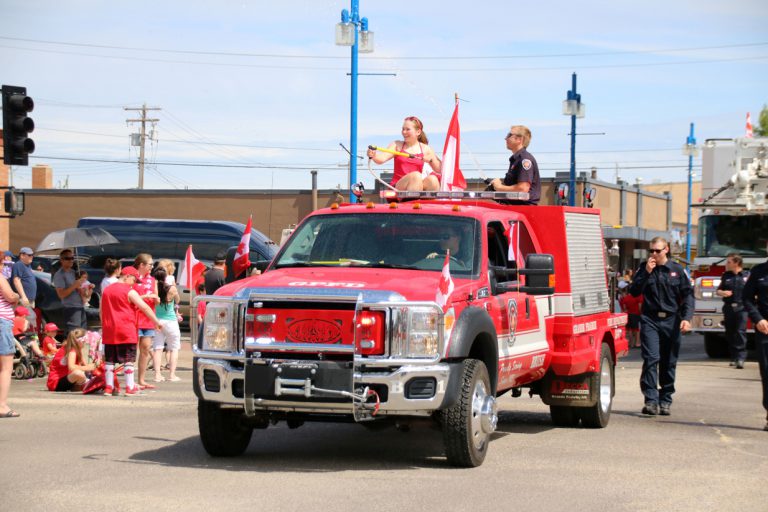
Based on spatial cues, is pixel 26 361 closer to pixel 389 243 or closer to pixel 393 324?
pixel 389 243

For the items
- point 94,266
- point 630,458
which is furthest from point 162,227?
point 630,458

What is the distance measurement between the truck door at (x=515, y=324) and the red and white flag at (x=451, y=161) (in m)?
1.29

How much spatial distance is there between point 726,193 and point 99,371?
13493mm

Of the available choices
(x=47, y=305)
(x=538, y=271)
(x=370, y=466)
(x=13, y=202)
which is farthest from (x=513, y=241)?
(x=47, y=305)

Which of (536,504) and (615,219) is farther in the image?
(615,219)

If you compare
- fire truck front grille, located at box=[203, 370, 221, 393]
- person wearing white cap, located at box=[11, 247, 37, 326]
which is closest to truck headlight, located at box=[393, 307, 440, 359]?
fire truck front grille, located at box=[203, 370, 221, 393]

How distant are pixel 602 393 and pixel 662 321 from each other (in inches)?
60.1

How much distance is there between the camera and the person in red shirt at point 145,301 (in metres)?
16.7

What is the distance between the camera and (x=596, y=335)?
1269 cm

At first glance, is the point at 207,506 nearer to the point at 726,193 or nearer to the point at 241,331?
the point at 241,331

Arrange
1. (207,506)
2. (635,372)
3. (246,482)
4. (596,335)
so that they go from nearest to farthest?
(207,506), (246,482), (596,335), (635,372)

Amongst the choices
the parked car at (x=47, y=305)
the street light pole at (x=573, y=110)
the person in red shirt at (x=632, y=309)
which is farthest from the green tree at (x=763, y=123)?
the parked car at (x=47, y=305)

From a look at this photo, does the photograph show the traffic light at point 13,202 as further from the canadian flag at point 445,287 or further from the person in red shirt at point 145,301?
the canadian flag at point 445,287

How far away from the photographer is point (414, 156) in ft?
41.9
